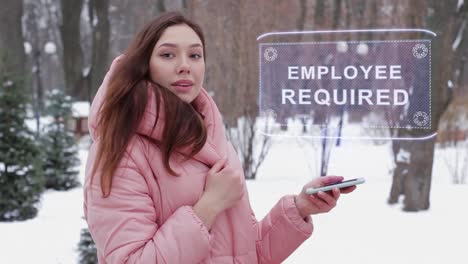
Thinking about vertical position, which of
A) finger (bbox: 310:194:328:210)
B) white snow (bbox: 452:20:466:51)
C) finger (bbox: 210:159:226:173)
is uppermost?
white snow (bbox: 452:20:466:51)

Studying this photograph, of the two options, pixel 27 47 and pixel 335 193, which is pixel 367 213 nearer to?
pixel 335 193

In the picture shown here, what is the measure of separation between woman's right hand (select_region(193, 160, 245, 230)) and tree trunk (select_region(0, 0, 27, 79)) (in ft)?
7.68

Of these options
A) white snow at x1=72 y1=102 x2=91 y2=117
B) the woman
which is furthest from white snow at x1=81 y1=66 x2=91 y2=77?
the woman

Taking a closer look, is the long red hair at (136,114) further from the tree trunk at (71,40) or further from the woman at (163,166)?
the tree trunk at (71,40)

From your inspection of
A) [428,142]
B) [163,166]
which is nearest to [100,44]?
[428,142]

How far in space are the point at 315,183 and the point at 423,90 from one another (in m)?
1.22

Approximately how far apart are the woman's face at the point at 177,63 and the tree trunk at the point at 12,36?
87.5 inches

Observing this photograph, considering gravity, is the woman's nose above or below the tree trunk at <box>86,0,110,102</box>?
above

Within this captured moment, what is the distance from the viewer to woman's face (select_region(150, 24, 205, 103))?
3.61ft

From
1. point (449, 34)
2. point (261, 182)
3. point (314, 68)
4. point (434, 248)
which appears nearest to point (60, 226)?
point (261, 182)

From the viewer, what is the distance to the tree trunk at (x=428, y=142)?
229 cm

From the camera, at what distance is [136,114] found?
1026mm

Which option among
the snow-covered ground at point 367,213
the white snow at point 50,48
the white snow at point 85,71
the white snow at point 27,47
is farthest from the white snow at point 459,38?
the white snow at point 27,47

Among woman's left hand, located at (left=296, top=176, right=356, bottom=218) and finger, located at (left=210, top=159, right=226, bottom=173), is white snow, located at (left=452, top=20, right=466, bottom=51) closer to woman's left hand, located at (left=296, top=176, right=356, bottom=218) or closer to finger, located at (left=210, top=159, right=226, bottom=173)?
woman's left hand, located at (left=296, top=176, right=356, bottom=218)
